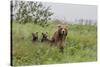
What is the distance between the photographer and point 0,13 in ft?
7.34

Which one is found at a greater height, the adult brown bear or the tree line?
the tree line

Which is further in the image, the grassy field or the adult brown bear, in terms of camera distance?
the adult brown bear

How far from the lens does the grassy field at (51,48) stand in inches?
90.5

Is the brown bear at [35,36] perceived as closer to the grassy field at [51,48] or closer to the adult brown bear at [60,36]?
the grassy field at [51,48]

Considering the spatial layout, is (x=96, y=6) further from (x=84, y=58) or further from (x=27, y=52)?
(x=27, y=52)

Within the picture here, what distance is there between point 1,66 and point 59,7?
993 mm

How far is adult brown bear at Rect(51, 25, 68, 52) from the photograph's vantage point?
2469 mm

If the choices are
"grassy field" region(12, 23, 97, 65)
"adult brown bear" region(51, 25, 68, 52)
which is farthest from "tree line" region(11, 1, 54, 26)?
"adult brown bear" region(51, 25, 68, 52)

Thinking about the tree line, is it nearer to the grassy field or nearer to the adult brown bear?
the grassy field

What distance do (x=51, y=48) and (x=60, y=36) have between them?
19 centimetres

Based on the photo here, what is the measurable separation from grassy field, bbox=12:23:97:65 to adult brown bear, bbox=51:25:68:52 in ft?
0.15

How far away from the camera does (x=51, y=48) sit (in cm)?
245

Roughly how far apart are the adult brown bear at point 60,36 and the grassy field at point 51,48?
0.05 metres

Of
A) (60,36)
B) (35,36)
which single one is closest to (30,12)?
(35,36)
